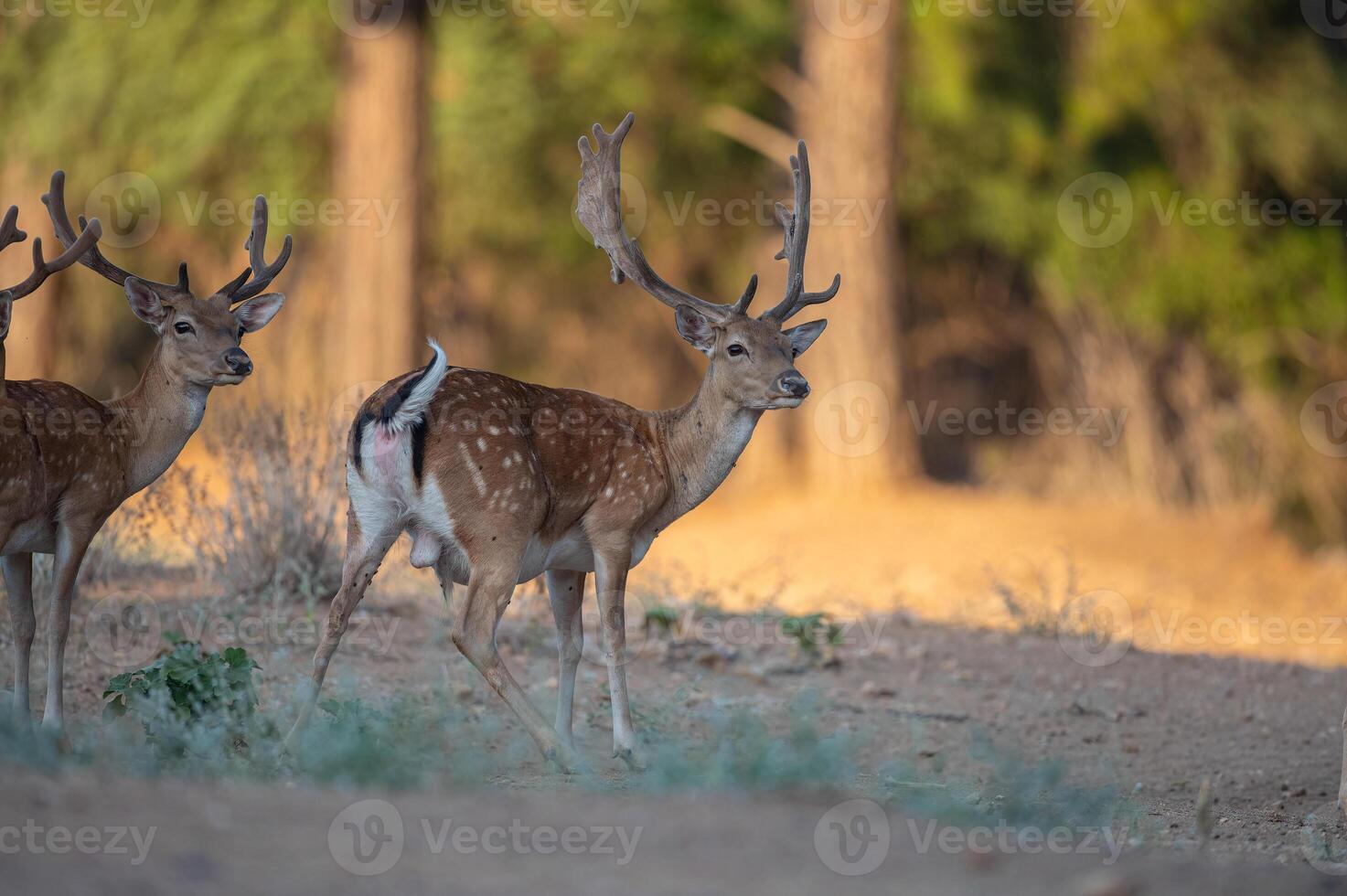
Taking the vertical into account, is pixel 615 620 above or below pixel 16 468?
below

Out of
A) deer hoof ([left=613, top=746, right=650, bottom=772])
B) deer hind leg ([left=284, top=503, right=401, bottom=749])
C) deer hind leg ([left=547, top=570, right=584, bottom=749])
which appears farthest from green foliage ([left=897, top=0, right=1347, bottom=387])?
deer hind leg ([left=284, top=503, right=401, bottom=749])

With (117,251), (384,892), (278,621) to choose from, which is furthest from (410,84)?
(384,892)

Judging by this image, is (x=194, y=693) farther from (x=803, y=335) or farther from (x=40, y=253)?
(x=803, y=335)

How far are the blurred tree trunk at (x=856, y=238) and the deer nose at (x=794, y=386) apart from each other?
25.9ft

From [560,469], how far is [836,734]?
6.05 ft

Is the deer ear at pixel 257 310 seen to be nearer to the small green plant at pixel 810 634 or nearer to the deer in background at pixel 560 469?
the deer in background at pixel 560 469

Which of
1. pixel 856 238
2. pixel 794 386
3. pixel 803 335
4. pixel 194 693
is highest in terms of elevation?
pixel 856 238

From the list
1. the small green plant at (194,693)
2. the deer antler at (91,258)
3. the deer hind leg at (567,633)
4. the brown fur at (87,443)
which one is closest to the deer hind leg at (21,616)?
the brown fur at (87,443)

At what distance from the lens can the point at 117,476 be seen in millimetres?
6188

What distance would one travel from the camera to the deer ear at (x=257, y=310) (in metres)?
6.75

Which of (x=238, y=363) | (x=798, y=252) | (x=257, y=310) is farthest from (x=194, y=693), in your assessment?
(x=798, y=252)

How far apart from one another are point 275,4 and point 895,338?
7.84m

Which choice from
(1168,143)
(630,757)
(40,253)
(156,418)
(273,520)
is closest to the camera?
(630,757)

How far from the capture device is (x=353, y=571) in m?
5.93
